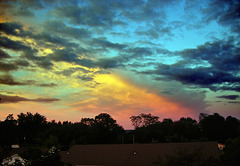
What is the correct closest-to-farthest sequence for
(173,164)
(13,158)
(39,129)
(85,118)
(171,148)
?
(13,158) < (173,164) < (171,148) < (39,129) < (85,118)

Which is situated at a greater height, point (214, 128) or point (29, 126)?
point (29, 126)

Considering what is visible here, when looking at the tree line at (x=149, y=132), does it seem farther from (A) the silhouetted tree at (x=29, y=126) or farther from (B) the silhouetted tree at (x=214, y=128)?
(A) the silhouetted tree at (x=29, y=126)

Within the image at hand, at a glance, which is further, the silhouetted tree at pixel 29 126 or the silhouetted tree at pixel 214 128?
the silhouetted tree at pixel 29 126

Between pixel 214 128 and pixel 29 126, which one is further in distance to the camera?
pixel 29 126

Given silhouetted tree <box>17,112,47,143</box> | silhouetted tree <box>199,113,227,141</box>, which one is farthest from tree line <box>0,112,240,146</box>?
silhouetted tree <box>17,112,47,143</box>

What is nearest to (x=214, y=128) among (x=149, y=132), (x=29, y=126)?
(x=149, y=132)

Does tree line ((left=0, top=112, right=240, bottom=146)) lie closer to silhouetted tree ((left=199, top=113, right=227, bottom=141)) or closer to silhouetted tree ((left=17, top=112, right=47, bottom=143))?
silhouetted tree ((left=199, top=113, right=227, bottom=141))

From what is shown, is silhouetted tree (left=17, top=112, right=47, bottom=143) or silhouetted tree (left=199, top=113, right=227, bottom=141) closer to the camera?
silhouetted tree (left=199, top=113, right=227, bottom=141)

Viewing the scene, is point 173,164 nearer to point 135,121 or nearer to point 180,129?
point 180,129

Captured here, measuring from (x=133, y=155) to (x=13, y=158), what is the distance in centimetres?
2423

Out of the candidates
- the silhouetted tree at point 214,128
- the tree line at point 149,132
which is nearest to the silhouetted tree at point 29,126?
the tree line at point 149,132


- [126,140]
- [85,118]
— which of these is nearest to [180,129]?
[126,140]

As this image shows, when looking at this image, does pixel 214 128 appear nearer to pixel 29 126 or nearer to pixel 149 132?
pixel 149 132

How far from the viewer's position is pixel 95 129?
2918 inches
